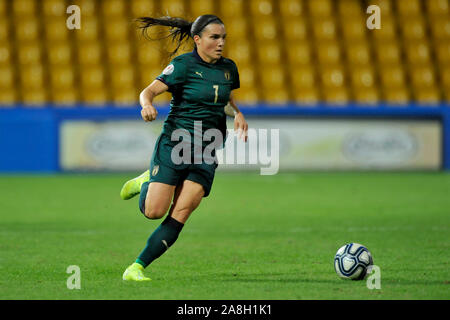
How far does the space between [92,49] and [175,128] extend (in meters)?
12.7

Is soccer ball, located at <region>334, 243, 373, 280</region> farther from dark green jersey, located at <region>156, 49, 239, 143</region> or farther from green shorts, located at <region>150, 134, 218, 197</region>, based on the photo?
dark green jersey, located at <region>156, 49, 239, 143</region>

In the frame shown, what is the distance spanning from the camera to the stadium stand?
671 inches

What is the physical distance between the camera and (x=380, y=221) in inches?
331

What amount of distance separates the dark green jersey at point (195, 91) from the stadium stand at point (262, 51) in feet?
37.2

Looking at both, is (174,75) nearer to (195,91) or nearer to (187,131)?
(195,91)

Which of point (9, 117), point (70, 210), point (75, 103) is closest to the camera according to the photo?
point (70, 210)

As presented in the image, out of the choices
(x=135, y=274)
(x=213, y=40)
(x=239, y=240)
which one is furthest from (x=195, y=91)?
(x=239, y=240)

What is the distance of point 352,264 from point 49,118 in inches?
411

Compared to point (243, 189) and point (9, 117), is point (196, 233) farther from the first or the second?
point (9, 117)

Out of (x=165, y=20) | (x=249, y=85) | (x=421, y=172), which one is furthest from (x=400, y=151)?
(x=165, y=20)

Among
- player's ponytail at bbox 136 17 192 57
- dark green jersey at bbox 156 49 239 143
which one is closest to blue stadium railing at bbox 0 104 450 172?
player's ponytail at bbox 136 17 192 57

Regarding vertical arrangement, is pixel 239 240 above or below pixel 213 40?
below

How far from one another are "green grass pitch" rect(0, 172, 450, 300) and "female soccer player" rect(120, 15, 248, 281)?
0.40m

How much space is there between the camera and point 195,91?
520cm
